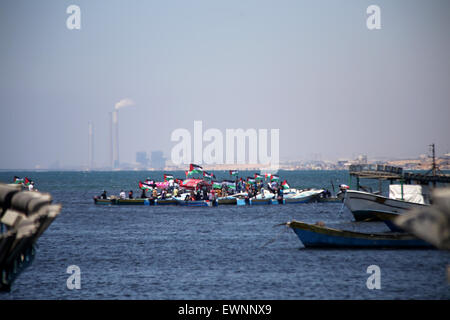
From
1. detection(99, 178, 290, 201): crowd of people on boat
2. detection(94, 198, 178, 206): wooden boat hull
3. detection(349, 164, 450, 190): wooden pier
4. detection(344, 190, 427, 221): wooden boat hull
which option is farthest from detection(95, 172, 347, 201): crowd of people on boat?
detection(344, 190, 427, 221): wooden boat hull

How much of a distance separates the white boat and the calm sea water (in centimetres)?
203

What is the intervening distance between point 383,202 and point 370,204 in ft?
5.93

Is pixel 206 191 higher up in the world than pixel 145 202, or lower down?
higher up

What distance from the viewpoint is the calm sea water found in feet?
97.8

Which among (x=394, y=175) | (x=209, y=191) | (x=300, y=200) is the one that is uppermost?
(x=394, y=175)

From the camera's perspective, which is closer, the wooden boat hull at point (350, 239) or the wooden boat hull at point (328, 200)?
the wooden boat hull at point (350, 239)

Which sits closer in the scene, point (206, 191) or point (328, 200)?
point (206, 191)

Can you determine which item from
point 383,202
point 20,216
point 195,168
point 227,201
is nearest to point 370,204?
point 383,202

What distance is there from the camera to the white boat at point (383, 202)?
173 ft

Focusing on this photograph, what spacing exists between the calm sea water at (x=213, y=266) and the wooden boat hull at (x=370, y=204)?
1.74 meters

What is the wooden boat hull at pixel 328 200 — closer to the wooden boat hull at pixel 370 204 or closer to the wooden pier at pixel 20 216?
the wooden boat hull at pixel 370 204

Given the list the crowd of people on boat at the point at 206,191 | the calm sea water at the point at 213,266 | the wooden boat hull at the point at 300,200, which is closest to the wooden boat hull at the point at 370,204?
the calm sea water at the point at 213,266

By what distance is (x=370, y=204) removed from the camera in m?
56.2

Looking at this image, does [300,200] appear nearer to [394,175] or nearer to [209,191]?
[209,191]
